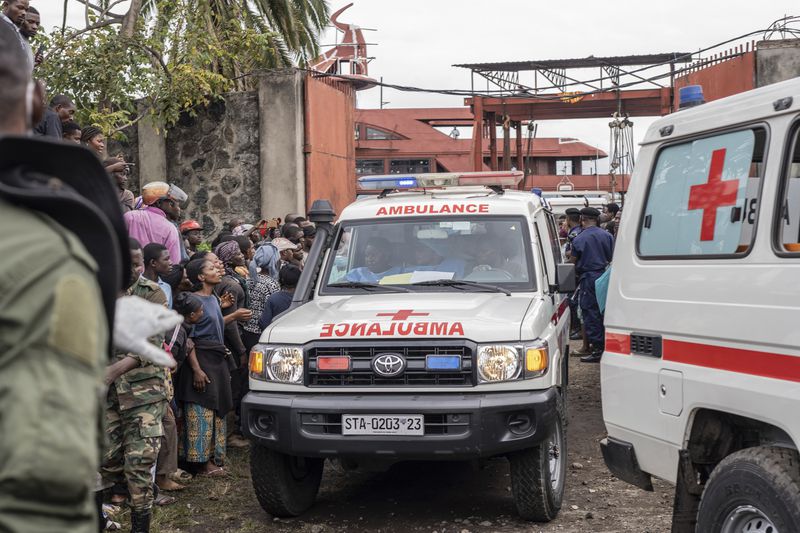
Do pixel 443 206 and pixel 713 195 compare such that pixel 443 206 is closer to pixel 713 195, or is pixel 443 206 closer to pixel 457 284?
pixel 457 284

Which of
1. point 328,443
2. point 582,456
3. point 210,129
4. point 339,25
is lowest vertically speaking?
point 582,456

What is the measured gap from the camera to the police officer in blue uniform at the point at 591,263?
38.5ft

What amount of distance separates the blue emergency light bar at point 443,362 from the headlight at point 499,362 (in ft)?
0.42

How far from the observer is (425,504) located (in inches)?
247

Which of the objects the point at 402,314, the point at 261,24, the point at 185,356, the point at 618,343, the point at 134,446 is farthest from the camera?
the point at 261,24

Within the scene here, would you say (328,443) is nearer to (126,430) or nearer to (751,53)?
(126,430)

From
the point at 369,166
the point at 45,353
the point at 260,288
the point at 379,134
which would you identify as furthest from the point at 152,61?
the point at 379,134

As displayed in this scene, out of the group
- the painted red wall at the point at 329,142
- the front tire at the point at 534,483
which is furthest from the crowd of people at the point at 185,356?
the painted red wall at the point at 329,142

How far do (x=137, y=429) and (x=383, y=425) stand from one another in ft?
4.38

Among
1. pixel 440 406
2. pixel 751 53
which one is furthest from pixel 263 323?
pixel 751 53

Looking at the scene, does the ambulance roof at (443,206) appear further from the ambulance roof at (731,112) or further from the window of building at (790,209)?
the window of building at (790,209)

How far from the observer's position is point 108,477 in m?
5.41

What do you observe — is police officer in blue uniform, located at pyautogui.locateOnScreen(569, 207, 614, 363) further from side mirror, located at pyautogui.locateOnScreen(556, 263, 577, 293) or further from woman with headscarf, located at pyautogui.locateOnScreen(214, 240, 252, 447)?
side mirror, located at pyautogui.locateOnScreen(556, 263, 577, 293)

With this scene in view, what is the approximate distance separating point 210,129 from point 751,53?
25.1 feet
